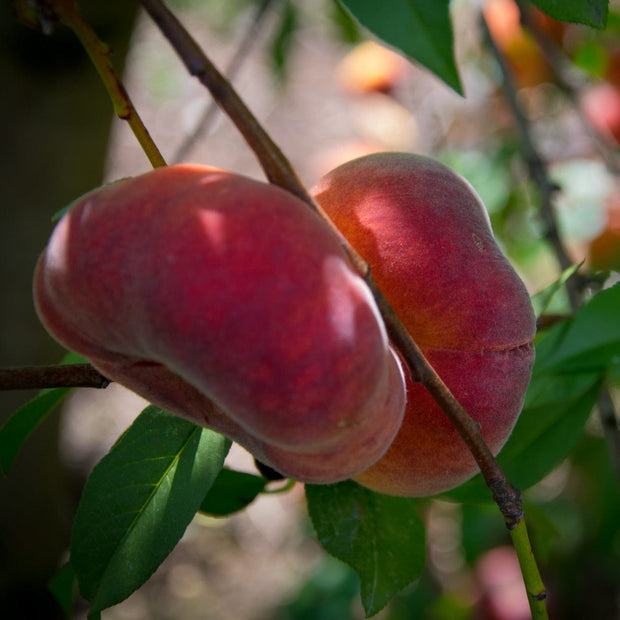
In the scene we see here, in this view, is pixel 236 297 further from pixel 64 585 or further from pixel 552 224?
pixel 552 224

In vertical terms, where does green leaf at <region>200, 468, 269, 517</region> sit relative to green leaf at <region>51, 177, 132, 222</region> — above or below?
below

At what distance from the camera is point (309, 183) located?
251 centimetres

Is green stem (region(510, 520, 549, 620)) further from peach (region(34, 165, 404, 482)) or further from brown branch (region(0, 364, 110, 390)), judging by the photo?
brown branch (region(0, 364, 110, 390))

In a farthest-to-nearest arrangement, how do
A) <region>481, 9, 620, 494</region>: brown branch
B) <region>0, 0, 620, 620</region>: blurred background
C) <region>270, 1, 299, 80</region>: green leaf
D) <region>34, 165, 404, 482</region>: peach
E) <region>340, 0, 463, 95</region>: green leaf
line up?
<region>270, 1, 299, 80</region>: green leaf
<region>0, 0, 620, 620</region>: blurred background
<region>481, 9, 620, 494</region>: brown branch
<region>340, 0, 463, 95</region>: green leaf
<region>34, 165, 404, 482</region>: peach

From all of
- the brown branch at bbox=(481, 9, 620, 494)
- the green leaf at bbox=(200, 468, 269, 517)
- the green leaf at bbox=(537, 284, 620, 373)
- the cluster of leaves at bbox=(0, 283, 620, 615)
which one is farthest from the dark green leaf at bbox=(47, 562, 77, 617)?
the brown branch at bbox=(481, 9, 620, 494)

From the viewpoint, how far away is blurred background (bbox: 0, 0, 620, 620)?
111cm

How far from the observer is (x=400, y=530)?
0.65 metres

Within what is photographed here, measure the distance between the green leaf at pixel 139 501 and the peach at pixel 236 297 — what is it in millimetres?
174

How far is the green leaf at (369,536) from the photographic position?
0.62 metres

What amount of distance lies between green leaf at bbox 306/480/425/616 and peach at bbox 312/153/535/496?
0.39 feet

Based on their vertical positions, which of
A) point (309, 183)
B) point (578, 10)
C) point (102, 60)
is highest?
point (102, 60)

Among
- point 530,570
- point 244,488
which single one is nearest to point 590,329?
point 530,570

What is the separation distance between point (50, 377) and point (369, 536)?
12.1 inches

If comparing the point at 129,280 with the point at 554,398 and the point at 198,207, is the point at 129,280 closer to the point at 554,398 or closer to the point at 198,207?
the point at 198,207
